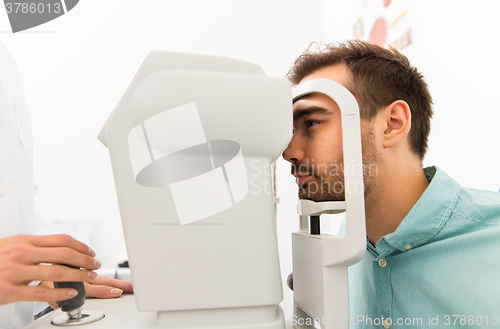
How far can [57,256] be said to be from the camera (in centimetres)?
50

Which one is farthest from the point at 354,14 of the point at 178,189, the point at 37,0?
the point at 37,0

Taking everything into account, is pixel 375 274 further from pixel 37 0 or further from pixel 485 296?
pixel 37 0

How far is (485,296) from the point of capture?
635mm

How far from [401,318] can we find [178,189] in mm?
619

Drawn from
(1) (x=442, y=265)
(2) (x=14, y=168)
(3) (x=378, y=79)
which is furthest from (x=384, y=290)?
(2) (x=14, y=168)

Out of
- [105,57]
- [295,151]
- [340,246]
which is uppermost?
[105,57]

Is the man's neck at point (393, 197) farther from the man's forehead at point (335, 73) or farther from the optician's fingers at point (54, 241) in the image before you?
the optician's fingers at point (54, 241)

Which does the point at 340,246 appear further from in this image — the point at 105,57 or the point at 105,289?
the point at 105,57

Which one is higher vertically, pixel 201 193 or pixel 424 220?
pixel 201 193

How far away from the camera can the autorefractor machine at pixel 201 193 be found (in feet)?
1.62

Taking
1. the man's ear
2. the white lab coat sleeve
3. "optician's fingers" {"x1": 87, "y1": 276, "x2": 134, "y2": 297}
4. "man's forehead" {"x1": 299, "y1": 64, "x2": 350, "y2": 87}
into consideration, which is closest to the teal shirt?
the man's ear

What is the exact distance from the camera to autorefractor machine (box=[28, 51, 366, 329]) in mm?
493

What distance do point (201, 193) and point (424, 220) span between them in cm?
55

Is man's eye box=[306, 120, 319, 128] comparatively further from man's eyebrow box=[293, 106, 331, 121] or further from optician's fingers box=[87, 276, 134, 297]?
optician's fingers box=[87, 276, 134, 297]
